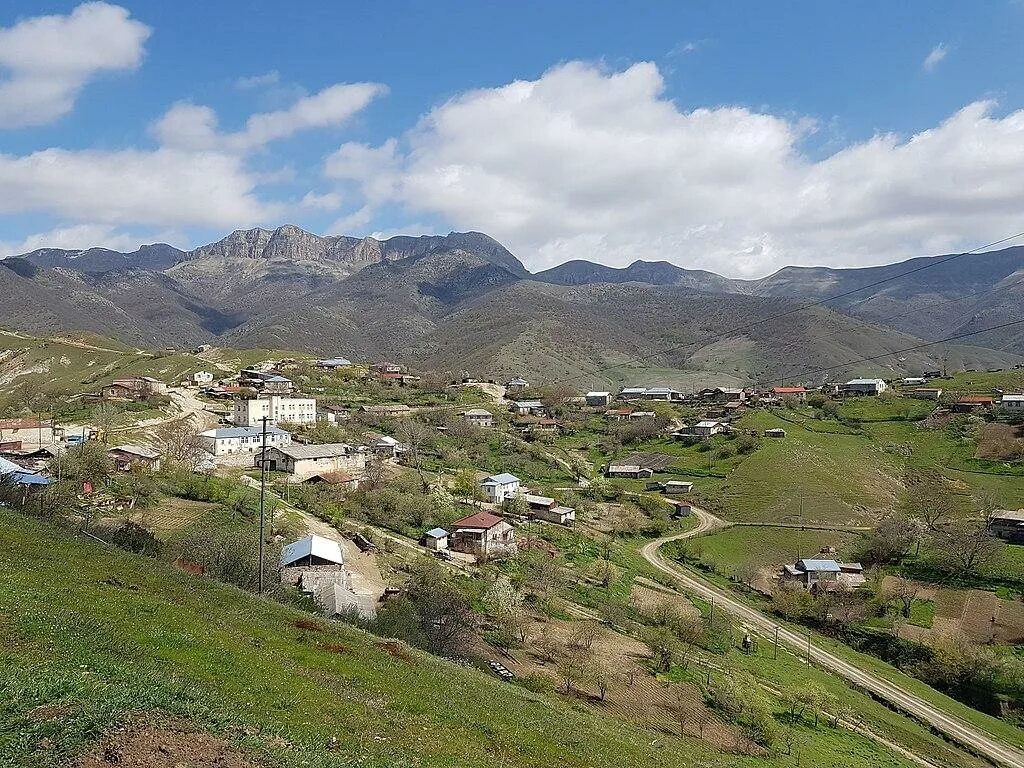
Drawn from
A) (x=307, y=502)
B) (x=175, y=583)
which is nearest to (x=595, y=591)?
(x=307, y=502)

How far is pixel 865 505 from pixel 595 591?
3526cm

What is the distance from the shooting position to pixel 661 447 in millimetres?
86000

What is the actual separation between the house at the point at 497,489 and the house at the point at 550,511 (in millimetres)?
2175

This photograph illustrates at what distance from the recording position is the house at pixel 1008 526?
49.4 m

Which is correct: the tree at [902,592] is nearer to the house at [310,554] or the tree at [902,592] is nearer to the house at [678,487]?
the house at [678,487]

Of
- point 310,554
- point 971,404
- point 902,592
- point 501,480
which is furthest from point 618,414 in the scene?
point 310,554

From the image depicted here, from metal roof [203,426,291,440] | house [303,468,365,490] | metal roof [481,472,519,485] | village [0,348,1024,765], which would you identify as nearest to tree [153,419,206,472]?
village [0,348,1024,765]

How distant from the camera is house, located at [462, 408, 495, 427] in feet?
302

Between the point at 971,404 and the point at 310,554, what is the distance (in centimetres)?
8507

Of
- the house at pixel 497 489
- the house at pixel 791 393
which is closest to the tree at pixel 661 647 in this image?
the house at pixel 497 489

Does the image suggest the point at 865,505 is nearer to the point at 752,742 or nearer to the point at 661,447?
the point at 661,447

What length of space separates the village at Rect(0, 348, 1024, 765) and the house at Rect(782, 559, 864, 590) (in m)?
0.16

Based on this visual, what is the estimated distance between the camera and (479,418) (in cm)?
9400

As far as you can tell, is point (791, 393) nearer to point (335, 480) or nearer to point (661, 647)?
point (335, 480)
